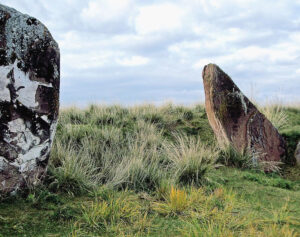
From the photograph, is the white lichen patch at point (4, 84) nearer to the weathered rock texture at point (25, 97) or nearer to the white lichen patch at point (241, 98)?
the weathered rock texture at point (25, 97)

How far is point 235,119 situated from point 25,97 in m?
4.30

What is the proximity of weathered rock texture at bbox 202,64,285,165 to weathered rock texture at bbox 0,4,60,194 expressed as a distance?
3631 mm

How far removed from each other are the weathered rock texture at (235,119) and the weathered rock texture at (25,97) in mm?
3631

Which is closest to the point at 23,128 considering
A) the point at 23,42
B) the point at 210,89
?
the point at 23,42

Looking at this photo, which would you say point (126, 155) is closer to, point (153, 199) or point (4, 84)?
point (153, 199)

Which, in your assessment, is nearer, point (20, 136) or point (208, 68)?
point (20, 136)

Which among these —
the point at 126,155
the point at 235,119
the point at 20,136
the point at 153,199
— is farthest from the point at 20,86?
the point at 235,119

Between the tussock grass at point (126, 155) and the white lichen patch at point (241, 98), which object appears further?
the white lichen patch at point (241, 98)

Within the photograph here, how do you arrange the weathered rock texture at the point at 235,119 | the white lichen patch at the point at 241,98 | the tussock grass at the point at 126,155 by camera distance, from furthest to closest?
the white lichen patch at the point at 241,98 → the weathered rock texture at the point at 235,119 → the tussock grass at the point at 126,155

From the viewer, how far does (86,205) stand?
12.8 ft

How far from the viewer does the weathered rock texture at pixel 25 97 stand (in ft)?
12.8

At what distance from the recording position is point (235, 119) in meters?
7.04

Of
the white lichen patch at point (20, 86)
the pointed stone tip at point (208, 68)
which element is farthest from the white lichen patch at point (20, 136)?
the pointed stone tip at point (208, 68)

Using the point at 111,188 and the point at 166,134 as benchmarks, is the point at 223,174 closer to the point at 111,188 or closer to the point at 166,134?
the point at 111,188
